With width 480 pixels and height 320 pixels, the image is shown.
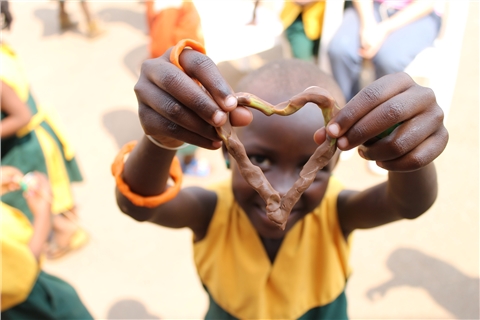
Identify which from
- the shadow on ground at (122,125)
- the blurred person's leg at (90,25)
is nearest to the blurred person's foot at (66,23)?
the blurred person's leg at (90,25)

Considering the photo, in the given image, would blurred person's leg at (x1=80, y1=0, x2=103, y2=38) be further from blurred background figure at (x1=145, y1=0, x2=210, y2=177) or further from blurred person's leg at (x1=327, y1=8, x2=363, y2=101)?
blurred person's leg at (x1=327, y1=8, x2=363, y2=101)

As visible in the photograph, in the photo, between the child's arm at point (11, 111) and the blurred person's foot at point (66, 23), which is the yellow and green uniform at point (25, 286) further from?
the blurred person's foot at point (66, 23)

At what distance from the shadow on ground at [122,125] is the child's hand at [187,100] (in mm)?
2479

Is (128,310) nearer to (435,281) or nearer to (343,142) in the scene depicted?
(435,281)

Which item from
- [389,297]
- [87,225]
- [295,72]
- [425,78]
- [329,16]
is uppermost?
[295,72]

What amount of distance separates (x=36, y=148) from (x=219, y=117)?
173 cm

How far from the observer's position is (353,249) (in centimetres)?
228

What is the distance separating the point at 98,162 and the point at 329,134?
257cm

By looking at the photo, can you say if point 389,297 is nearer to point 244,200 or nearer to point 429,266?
point 429,266

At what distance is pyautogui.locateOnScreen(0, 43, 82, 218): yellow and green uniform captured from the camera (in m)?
2.00

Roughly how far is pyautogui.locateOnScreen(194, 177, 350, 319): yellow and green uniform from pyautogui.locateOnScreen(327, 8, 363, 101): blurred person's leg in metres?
1.69

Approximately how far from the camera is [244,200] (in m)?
1.01

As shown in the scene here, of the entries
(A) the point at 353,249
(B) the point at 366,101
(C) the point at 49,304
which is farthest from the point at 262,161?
(A) the point at 353,249

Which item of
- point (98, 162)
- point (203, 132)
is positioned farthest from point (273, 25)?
point (203, 132)
